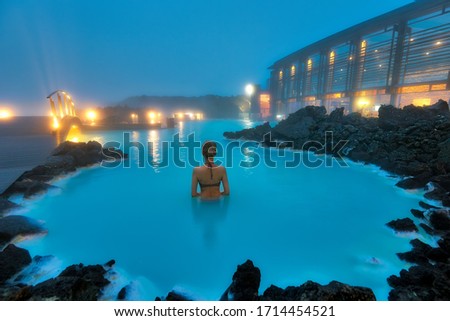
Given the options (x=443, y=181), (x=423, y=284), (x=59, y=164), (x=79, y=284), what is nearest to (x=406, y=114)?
(x=443, y=181)

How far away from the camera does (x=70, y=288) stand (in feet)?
8.54

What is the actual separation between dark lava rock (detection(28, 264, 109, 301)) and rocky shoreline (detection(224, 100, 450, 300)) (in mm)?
3686

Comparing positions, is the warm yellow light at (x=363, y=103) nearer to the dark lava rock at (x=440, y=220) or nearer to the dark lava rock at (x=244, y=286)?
the dark lava rock at (x=440, y=220)

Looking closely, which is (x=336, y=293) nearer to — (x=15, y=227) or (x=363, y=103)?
(x=15, y=227)

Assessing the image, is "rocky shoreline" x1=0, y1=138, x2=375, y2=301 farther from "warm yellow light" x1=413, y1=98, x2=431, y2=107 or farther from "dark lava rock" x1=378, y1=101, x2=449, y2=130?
"warm yellow light" x1=413, y1=98, x2=431, y2=107

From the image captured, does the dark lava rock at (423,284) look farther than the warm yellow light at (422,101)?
No

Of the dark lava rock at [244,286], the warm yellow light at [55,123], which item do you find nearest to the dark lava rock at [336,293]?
the dark lava rock at [244,286]

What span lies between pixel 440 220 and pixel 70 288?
639cm

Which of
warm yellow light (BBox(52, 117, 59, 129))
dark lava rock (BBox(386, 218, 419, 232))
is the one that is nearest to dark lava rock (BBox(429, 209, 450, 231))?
dark lava rock (BBox(386, 218, 419, 232))

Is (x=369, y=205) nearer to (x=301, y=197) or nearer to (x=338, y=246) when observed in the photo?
(x=301, y=197)

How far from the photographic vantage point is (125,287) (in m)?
3.33

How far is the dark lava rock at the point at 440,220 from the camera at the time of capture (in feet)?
15.3

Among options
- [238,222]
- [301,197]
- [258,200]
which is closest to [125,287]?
[238,222]

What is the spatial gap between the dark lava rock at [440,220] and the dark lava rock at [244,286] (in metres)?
4.13
